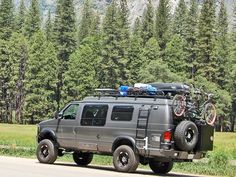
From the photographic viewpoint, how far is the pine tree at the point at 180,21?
108 meters

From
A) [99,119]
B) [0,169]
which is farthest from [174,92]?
[0,169]

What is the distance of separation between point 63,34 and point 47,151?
74780mm

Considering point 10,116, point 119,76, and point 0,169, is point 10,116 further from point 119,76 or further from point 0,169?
point 0,169

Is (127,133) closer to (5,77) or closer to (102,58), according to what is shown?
(102,58)

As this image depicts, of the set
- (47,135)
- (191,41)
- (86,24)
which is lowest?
(47,135)

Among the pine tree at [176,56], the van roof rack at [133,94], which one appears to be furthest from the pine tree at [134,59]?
the van roof rack at [133,94]

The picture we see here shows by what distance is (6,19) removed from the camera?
324ft

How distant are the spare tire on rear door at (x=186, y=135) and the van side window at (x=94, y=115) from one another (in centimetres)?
305

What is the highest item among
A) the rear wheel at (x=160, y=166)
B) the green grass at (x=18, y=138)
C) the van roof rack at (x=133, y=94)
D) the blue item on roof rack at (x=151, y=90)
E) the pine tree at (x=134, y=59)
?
the pine tree at (x=134, y=59)

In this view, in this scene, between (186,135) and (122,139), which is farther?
(122,139)

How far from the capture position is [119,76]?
297ft

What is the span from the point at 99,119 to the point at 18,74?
7681 centimetres

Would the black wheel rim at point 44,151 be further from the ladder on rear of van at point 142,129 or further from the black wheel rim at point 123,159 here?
the ladder on rear of van at point 142,129

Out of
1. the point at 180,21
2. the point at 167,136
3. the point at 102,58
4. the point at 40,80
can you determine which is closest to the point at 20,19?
the point at 40,80
